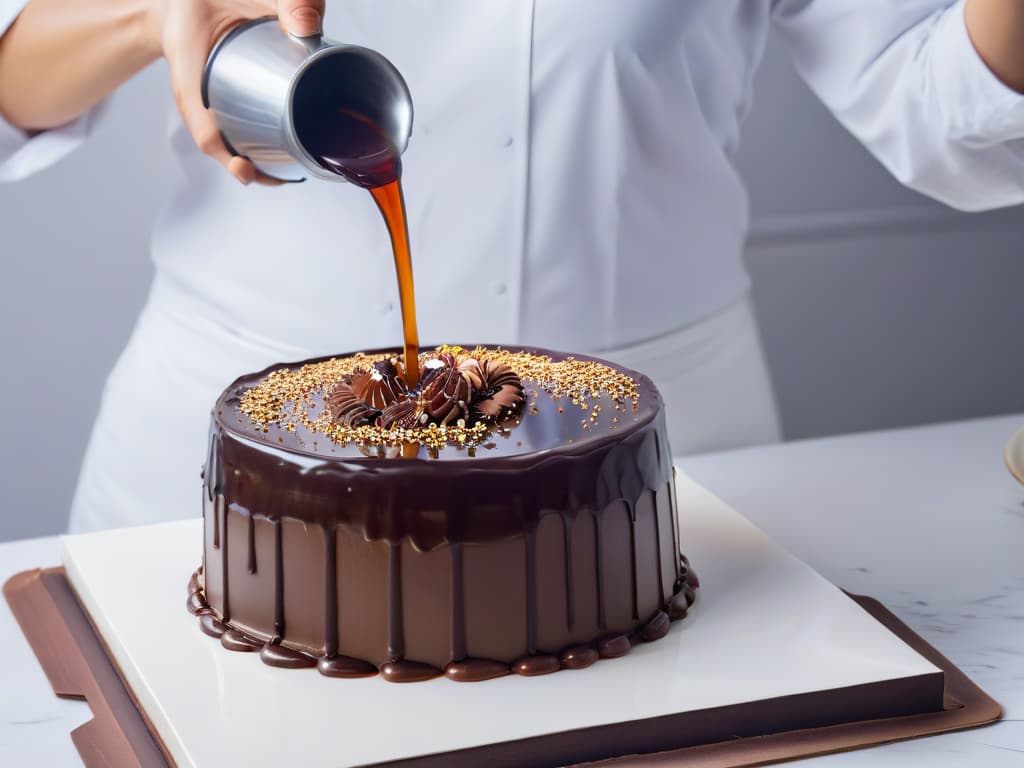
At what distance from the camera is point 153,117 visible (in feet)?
7.73

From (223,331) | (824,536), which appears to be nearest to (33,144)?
(223,331)

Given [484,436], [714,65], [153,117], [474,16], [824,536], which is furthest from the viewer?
[153,117]

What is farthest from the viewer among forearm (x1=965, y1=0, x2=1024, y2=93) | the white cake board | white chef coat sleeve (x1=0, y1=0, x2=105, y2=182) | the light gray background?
the light gray background

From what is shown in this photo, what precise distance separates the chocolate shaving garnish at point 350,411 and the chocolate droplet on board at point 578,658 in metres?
0.26

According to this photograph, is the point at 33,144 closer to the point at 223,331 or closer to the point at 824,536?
the point at 223,331

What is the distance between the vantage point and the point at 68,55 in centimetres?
146

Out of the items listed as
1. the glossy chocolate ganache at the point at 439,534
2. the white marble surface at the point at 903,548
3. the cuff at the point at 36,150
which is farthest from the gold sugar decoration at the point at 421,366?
the cuff at the point at 36,150

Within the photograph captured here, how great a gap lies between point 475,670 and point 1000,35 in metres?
0.90

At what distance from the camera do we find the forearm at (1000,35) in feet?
A: 4.48

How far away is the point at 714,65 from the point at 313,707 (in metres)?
0.96

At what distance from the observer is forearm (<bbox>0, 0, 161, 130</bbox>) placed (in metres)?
1.40

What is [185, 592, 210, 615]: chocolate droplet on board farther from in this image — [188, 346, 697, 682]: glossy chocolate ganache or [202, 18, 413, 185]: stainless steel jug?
[202, 18, 413, 185]: stainless steel jug

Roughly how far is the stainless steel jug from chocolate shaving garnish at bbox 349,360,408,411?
0.60 feet

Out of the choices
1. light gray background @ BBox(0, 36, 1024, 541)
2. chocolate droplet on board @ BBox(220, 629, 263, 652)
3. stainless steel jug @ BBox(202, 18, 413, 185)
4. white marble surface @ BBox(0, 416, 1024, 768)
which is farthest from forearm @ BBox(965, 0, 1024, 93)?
light gray background @ BBox(0, 36, 1024, 541)
